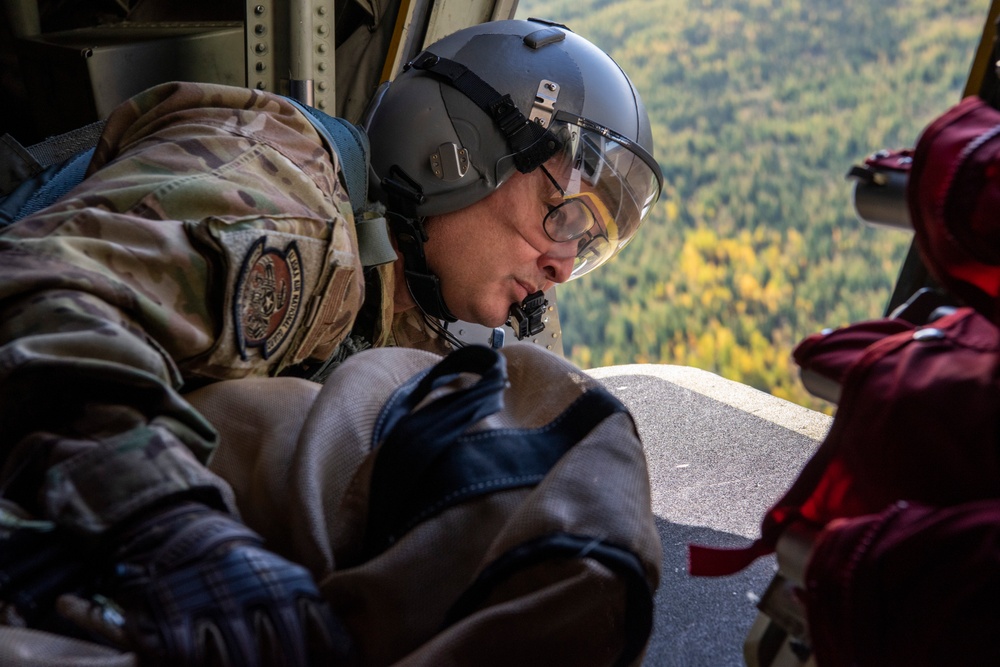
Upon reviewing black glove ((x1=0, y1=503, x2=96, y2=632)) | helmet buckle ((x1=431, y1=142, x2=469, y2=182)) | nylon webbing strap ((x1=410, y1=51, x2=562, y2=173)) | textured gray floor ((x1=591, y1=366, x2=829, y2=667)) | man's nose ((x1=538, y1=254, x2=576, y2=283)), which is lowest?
textured gray floor ((x1=591, y1=366, x2=829, y2=667))

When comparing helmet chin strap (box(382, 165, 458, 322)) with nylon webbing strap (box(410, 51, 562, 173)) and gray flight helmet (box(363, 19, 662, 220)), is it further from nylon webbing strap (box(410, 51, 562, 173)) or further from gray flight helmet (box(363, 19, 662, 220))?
nylon webbing strap (box(410, 51, 562, 173))

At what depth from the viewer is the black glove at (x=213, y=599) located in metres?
0.73

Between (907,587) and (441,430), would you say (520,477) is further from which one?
(907,587)

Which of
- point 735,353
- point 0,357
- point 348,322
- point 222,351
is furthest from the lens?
point 735,353

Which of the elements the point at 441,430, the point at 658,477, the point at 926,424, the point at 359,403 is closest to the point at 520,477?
the point at 441,430

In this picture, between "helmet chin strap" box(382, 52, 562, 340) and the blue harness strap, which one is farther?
"helmet chin strap" box(382, 52, 562, 340)

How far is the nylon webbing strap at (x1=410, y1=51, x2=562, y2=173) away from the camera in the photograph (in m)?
1.95

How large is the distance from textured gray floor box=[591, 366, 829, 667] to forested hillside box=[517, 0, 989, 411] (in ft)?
1.69

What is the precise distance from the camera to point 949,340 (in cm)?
67

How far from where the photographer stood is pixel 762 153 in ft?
15.6

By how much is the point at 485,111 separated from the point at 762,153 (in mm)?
3156

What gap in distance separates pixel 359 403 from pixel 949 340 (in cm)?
57

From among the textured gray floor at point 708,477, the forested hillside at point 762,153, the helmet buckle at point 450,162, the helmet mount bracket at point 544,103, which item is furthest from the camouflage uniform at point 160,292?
the forested hillside at point 762,153

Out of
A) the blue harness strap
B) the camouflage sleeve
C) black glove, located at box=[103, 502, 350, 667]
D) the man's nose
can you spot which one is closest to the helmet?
the man's nose
